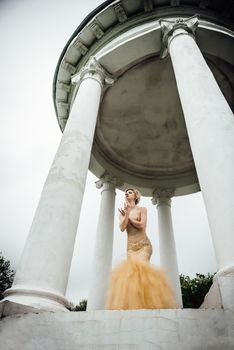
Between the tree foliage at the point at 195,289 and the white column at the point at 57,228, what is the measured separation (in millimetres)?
60372

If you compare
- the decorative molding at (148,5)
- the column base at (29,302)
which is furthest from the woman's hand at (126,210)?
the decorative molding at (148,5)

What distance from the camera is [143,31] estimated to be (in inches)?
722

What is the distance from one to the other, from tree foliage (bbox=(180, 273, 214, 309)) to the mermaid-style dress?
2281 inches

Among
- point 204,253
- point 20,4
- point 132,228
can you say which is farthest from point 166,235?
point 204,253

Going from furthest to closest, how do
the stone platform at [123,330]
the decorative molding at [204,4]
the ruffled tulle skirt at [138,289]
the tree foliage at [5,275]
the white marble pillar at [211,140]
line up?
the tree foliage at [5,275] < the decorative molding at [204,4] < the ruffled tulle skirt at [138,289] < the white marble pillar at [211,140] < the stone platform at [123,330]

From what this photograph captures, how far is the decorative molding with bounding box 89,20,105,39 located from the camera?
20516mm

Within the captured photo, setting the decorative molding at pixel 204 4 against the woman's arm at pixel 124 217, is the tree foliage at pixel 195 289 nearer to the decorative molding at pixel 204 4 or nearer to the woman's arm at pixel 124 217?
the woman's arm at pixel 124 217

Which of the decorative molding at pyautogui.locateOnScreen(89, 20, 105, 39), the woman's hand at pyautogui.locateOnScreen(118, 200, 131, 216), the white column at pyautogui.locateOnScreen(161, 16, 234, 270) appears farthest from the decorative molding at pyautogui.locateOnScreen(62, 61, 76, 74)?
the woman's hand at pyautogui.locateOnScreen(118, 200, 131, 216)

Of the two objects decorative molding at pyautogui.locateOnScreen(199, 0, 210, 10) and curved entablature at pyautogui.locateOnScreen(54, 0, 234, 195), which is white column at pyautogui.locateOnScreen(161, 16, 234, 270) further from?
decorative molding at pyautogui.locateOnScreen(199, 0, 210, 10)

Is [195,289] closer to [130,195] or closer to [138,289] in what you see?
[130,195]

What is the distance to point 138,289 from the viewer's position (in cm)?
995

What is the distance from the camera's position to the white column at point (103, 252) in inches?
822

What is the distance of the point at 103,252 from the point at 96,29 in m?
19.3

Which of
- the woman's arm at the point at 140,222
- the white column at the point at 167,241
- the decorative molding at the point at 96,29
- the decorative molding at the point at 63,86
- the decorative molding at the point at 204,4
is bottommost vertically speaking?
the woman's arm at the point at 140,222
